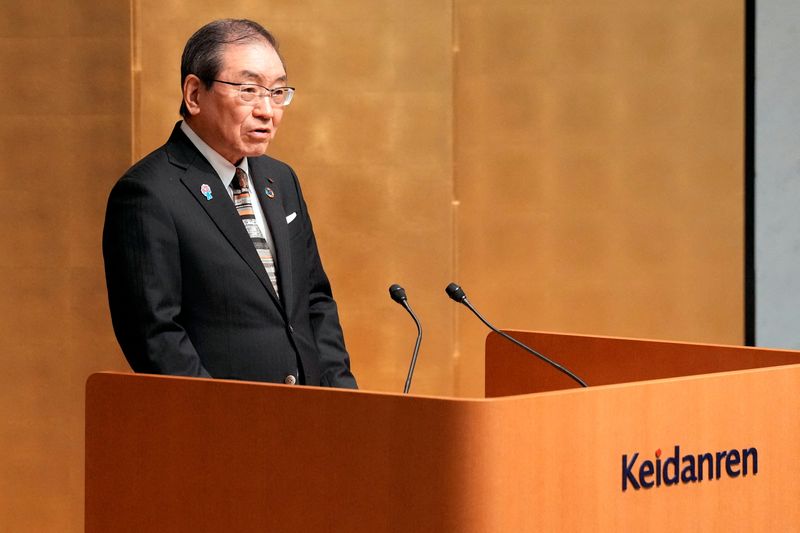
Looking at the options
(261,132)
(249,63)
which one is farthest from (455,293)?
(249,63)

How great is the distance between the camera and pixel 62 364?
420cm

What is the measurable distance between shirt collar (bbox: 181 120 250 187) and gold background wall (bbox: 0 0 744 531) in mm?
1763

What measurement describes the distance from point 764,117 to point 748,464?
2.52 metres

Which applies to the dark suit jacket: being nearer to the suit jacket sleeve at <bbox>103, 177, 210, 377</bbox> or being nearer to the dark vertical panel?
the suit jacket sleeve at <bbox>103, 177, 210, 377</bbox>

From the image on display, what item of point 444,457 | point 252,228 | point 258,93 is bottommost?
point 444,457

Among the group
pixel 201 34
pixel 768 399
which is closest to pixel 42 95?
pixel 201 34

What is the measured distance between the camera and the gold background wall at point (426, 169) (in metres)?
4.18

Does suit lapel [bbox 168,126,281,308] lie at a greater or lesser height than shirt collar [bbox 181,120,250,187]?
lesser

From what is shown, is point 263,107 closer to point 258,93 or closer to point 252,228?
point 258,93

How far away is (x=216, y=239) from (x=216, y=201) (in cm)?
8

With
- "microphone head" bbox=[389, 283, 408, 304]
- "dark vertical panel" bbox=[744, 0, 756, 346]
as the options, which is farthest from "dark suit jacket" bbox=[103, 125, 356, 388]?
"dark vertical panel" bbox=[744, 0, 756, 346]

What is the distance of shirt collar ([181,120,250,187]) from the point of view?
245cm

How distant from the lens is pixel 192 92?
245 cm

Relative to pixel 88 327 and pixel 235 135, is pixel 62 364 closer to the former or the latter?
pixel 88 327
